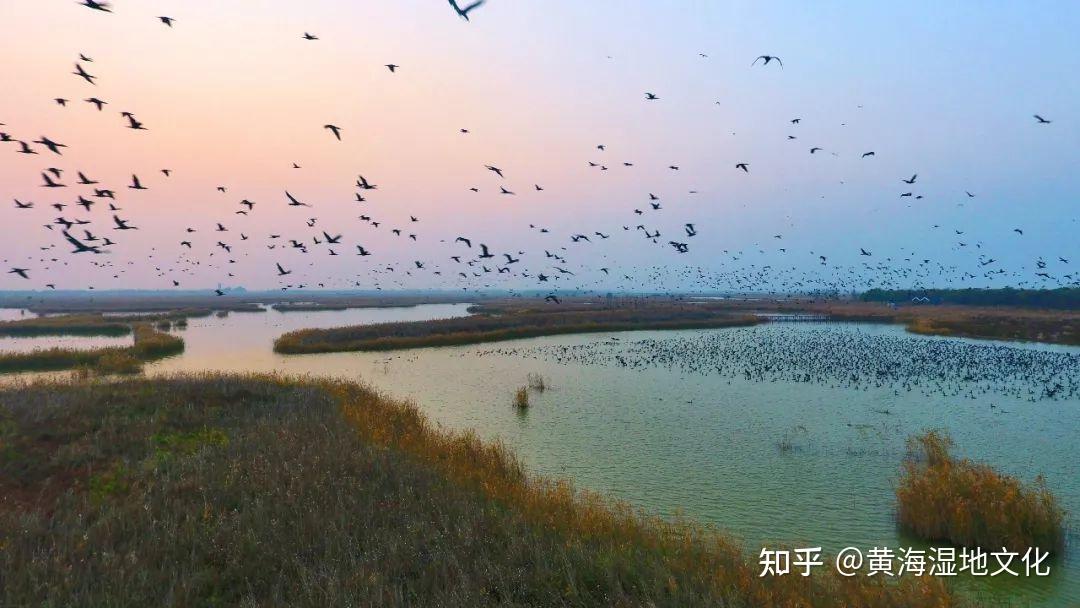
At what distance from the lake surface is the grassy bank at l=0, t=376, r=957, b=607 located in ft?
9.17

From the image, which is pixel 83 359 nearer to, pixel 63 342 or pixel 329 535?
pixel 63 342

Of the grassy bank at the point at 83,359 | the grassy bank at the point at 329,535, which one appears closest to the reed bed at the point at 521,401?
the grassy bank at the point at 329,535

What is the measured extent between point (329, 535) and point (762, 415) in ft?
64.7

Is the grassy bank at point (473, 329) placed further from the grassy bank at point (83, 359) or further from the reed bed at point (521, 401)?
the reed bed at point (521, 401)

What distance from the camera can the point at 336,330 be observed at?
58094mm

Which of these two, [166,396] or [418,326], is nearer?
[166,396]

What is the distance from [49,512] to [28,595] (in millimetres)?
4944

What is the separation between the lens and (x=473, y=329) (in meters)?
62.6

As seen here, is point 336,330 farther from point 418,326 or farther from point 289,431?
point 289,431

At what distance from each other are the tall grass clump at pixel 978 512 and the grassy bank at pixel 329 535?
3446 mm

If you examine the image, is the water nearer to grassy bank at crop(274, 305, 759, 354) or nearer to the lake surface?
the lake surface

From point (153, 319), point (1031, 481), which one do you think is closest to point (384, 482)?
point (1031, 481)

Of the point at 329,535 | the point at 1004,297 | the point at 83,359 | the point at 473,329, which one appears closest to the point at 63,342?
the point at 83,359

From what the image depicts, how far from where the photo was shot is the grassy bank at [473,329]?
168 feet
